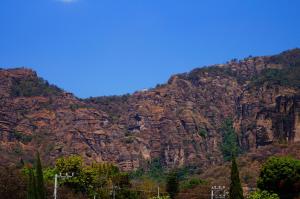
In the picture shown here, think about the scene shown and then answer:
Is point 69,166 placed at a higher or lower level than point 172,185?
higher

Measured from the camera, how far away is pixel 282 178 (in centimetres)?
8706

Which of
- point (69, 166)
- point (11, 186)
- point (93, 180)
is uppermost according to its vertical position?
point (69, 166)

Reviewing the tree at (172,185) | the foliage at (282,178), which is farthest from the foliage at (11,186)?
the tree at (172,185)

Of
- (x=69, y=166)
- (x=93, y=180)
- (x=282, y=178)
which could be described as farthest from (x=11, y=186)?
(x=282, y=178)

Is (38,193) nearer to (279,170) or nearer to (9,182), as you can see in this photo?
(9,182)

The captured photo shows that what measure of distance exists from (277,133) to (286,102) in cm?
1014

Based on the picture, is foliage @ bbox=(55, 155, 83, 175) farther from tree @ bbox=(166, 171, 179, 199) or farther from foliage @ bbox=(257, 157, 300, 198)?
foliage @ bbox=(257, 157, 300, 198)

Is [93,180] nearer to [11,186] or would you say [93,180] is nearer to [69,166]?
[69,166]

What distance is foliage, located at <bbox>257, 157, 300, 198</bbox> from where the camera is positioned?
86.4 m

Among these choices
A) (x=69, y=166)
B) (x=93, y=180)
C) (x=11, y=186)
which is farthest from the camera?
(x=93, y=180)

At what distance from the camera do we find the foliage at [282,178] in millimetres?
86438

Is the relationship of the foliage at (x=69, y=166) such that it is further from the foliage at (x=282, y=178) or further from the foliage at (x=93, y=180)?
the foliage at (x=282, y=178)

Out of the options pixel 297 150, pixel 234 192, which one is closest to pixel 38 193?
pixel 234 192

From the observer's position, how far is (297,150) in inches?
5792
